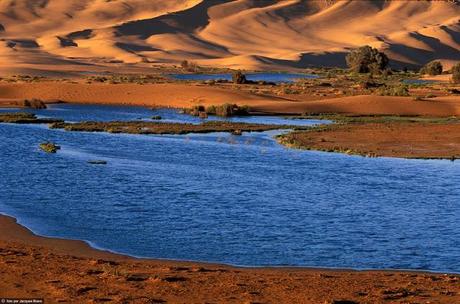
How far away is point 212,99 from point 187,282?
44687mm

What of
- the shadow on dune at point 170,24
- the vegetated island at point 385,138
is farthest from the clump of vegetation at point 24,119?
the shadow on dune at point 170,24

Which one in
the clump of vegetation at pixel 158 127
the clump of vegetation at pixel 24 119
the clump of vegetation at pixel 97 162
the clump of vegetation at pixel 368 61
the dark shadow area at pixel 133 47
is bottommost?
the clump of vegetation at pixel 97 162

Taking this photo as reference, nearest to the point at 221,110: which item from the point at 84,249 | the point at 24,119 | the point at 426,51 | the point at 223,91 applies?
the point at 223,91

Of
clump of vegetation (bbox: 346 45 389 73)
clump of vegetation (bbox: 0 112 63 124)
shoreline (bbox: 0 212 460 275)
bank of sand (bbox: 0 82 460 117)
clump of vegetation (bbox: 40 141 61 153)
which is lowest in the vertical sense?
shoreline (bbox: 0 212 460 275)

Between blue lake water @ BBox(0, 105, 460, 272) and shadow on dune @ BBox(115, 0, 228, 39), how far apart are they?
436 feet

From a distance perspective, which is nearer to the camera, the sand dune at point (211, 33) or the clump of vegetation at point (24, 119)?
the clump of vegetation at point (24, 119)

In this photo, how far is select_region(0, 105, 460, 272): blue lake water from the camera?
55.5 feet

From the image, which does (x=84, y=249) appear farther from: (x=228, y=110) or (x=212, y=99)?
(x=212, y=99)

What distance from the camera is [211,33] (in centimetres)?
17088

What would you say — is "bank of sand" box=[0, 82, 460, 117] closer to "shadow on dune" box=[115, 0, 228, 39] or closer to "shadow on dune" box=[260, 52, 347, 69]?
"shadow on dune" box=[260, 52, 347, 69]

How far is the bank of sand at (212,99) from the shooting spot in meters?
53.6

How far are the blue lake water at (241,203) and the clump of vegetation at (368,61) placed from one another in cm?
6928

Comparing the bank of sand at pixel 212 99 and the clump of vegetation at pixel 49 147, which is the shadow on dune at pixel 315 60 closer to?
the bank of sand at pixel 212 99

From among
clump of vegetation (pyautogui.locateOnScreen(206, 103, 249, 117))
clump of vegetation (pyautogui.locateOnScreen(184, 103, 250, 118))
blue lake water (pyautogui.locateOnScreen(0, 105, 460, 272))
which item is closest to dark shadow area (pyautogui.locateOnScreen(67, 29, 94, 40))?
clump of vegetation (pyautogui.locateOnScreen(184, 103, 250, 118))
